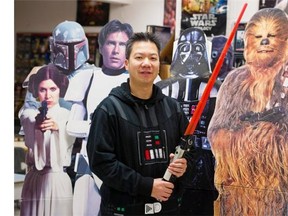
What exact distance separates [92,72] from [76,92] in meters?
0.13

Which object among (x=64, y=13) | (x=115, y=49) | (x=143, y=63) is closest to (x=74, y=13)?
(x=64, y=13)

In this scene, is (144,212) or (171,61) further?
(171,61)

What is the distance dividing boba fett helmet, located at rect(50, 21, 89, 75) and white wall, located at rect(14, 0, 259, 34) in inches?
3.4

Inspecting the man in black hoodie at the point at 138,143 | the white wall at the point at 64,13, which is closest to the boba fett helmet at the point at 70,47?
the white wall at the point at 64,13

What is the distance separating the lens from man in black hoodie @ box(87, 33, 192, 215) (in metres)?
1.79

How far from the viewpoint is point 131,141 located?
6.11 feet

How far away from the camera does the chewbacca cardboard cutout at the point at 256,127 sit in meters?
2.06

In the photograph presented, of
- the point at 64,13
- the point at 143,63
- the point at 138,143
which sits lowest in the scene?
the point at 138,143

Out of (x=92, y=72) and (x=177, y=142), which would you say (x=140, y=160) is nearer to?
(x=177, y=142)

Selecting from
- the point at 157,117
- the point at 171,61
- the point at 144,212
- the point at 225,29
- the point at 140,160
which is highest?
the point at 225,29

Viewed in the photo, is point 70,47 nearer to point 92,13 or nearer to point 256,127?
point 92,13

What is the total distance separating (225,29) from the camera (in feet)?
7.47

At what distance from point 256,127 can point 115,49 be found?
0.81 meters
